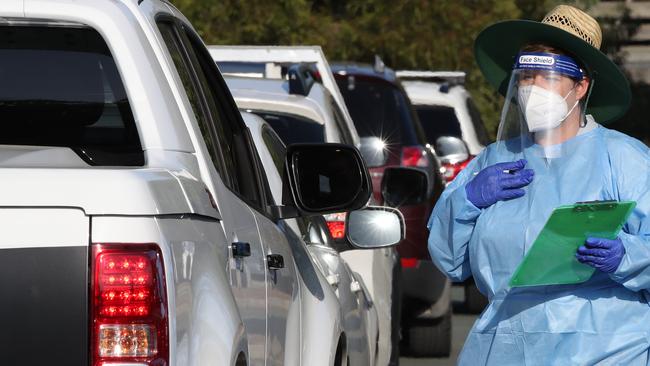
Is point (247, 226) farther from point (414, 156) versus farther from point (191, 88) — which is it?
point (414, 156)

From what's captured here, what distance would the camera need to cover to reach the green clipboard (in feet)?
15.5

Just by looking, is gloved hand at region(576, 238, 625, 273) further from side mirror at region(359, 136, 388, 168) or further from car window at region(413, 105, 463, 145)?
car window at region(413, 105, 463, 145)

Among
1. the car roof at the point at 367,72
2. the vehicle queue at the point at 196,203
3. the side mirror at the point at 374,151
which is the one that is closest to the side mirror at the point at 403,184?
the vehicle queue at the point at 196,203

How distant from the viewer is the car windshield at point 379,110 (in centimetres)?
1345

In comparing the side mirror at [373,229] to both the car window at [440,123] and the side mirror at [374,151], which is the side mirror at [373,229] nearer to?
the side mirror at [374,151]

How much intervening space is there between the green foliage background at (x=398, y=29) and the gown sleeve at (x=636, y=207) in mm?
24762

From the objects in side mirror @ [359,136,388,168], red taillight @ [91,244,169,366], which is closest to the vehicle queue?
red taillight @ [91,244,169,366]

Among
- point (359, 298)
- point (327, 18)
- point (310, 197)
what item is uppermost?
point (327, 18)

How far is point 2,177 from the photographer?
321 cm

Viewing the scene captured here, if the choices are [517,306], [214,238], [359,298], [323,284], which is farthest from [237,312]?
[359,298]

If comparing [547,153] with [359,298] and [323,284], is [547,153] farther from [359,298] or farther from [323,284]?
[359,298]

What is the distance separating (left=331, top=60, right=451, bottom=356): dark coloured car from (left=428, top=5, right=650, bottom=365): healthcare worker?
584 cm

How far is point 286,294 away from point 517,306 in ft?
2.15

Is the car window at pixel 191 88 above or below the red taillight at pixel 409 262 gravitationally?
above
